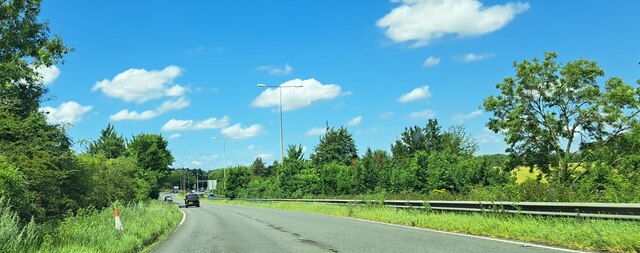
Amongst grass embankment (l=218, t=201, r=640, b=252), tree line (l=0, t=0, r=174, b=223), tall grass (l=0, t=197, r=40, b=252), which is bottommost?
grass embankment (l=218, t=201, r=640, b=252)

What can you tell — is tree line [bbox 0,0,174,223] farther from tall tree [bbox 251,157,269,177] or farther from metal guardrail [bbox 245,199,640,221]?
tall tree [bbox 251,157,269,177]

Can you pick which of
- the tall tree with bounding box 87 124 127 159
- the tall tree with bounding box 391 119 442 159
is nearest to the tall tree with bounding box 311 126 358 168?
the tall tree with bounding box 391 119 442 159

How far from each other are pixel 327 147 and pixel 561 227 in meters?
97.0

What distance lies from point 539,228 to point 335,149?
96.3m

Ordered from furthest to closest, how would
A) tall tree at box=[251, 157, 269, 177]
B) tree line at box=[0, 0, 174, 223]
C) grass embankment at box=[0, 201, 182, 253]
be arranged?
tall tree at box=[251, 157, 269, 177] < tree line at box=[0, 0, 174, 223] < grass embankment at box=[0, 201, 182, 253]

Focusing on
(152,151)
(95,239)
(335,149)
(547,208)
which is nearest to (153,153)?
(152,151)

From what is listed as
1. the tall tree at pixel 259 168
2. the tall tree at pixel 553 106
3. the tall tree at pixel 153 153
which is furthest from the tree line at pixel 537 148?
the tall tree at pixel 259 168

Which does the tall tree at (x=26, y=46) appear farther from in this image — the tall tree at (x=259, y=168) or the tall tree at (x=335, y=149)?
the tall tree at (x=259, y=168)

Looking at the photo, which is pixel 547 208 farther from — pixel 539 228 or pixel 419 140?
pixel 419 140

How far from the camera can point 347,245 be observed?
41.9 feet

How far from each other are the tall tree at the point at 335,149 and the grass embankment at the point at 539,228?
86.7 m

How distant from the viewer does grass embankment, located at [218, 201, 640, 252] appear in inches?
404

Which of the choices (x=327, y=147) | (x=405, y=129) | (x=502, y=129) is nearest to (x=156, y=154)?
(x=327, y=147)

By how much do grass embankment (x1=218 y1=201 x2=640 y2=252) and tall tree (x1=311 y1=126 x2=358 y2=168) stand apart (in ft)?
285
